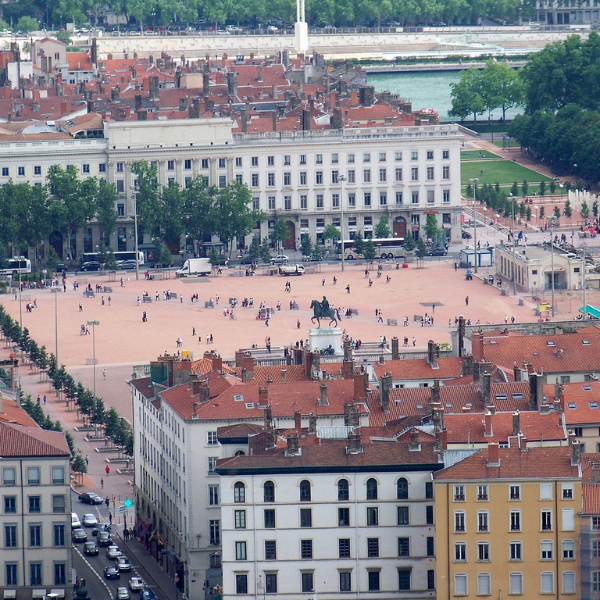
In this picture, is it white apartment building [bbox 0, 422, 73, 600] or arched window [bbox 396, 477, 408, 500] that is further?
white apartment building [bbox 0, 422, 73, 600]

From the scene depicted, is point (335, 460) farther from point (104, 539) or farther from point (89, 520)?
point (89, 520)

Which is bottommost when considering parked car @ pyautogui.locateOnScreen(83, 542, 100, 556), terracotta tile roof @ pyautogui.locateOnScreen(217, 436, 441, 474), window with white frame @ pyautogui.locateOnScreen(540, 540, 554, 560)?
parked car @ pyautogui.locateOnScreen(83, 542, 100, 556)

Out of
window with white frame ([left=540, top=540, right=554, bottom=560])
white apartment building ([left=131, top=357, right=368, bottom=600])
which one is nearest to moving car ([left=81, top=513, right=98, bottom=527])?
white apartment building ([left=131, top=357, right=368, bottom=600])

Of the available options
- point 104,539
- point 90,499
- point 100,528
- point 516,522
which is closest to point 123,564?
point 104,539

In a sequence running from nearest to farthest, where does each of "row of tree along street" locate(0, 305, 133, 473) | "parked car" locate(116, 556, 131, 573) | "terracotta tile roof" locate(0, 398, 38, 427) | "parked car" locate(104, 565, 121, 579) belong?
"parked car" locate(104, 565, 121, 579) → "parked car" locate(116, 556, 131, 573) → "terracotta tile roof" locate(0, 398, 38, 427) → "row of tree along street" locate(0, 305, 133, 473)

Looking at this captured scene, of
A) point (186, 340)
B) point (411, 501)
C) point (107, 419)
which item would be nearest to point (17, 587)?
point (411, 501)

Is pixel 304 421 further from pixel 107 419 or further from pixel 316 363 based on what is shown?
pixel 107 419

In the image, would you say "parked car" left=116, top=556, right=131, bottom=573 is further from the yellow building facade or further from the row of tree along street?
the yellow building facade

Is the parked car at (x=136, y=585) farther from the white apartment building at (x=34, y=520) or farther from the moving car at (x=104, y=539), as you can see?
the moving car at (x=104, y=539)
